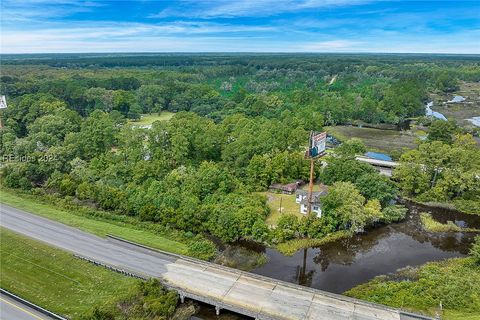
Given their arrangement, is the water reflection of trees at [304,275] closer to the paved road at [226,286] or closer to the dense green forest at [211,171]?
the paved road at [226,286]

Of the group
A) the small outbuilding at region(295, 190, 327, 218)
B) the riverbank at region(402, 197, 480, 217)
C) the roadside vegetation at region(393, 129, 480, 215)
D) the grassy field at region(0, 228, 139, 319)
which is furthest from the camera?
the roadside vegetation at region(393, 129, 480, 215)

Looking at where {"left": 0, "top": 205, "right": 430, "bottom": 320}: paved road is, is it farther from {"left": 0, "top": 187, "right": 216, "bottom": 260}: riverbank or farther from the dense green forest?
the dense green forest

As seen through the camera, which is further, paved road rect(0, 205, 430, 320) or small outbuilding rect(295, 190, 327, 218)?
small outbuilding rect(295, 190, 327, 218)

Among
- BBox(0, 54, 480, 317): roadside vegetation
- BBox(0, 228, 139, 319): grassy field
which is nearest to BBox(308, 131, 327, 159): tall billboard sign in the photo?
BBox(0, 54, 480, 317): roadside vegetation

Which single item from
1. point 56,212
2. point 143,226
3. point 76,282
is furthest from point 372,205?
point 56,212

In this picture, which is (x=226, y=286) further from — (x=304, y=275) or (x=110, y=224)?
(x=110, y=224)

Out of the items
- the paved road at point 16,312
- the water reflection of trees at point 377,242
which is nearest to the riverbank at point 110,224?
the paved road at point 16,312

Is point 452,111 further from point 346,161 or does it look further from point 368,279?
point 368,279
